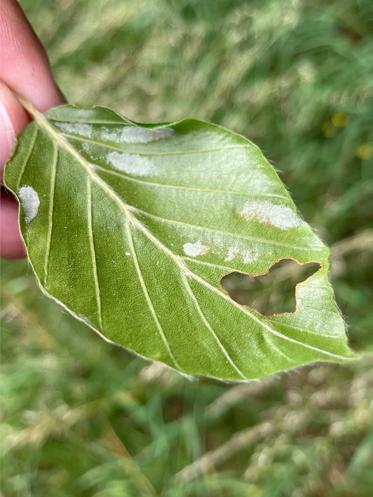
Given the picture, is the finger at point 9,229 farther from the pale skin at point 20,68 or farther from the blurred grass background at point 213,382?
the blurred grass background at point 213,382

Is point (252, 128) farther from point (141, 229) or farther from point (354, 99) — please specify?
point (141, 229)

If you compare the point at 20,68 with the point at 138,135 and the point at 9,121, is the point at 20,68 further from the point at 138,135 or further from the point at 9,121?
the point at 138,135

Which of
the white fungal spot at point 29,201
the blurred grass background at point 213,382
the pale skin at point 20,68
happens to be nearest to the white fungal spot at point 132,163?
the white fungal spot at point 29,201

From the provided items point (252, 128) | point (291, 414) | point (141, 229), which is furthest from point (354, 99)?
point (141, 229)

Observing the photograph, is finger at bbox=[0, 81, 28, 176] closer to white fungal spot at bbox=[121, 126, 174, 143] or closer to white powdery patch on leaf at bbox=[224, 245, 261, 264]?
white fungal spot at bbox=[121, 126, 174, 143]

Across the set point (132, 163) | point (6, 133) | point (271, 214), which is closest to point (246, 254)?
point (271, 214)

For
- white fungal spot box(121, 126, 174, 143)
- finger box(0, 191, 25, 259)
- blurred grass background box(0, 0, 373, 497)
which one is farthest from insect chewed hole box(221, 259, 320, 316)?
white fungal spot box(121, 126, 174, 143)
